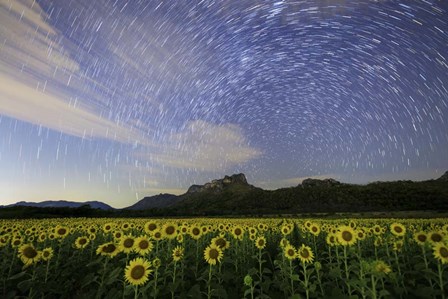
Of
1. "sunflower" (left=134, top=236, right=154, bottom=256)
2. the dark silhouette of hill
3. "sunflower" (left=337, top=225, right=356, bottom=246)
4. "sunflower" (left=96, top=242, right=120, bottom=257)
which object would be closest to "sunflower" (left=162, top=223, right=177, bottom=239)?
"sunflower" (left=134, top=236, right=154, bottom=256)

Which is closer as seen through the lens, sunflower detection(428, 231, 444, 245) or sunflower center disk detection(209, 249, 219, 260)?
sunflower detection(428, 231, 444, 245)

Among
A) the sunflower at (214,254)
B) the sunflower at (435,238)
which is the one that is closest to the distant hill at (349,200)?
the sunflower at (214,254)

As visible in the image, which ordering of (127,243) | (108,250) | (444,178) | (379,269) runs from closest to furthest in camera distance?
(379,269), (127,243), (108,250), (444,178)

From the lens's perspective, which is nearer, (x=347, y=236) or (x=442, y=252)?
(x=442, y=252)

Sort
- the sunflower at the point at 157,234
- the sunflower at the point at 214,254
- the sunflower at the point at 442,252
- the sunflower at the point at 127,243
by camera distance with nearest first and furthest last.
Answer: the sunflower at the point at 442,252 → the sunflower at the point at 214,254 → the sunflower at the point at 127,243 → the sunflower at the point at 157,234

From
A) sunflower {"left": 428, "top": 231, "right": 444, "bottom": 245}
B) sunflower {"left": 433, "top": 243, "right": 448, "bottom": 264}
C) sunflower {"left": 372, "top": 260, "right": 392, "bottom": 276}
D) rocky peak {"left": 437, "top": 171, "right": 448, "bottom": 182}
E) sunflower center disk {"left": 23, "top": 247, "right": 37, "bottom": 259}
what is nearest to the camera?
sunflower {"left": 372, "top": 260, "right": 392, "bottom": 276}

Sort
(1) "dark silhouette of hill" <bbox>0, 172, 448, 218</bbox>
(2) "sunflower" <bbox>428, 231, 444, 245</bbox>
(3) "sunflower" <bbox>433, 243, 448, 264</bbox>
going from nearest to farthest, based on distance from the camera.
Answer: (3) "sunflower" <bbox>433, 243, 448, 264</bbox>, (2) "sunflower" <bbox>428, 231, 444, 245</bbox>, (1) "dark silhouette of hill" <bbox>0, 172, 448, 218</bbox>

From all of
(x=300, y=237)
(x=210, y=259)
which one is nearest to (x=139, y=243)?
(x=210, y=259)

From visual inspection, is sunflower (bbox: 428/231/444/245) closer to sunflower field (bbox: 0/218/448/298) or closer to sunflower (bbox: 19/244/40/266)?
sunflower field (bbox: 0/218/448/298)

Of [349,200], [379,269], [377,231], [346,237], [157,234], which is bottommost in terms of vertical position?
[379,269]

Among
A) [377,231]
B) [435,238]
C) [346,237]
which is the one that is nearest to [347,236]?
[346,237]

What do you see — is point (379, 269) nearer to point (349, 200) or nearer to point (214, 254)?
point (214, 254)

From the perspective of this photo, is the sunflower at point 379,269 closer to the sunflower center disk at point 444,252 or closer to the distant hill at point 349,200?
the sunflower center disk at point 444,252

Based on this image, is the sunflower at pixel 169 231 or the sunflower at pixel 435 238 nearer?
the sunflower at pixel 435 238
